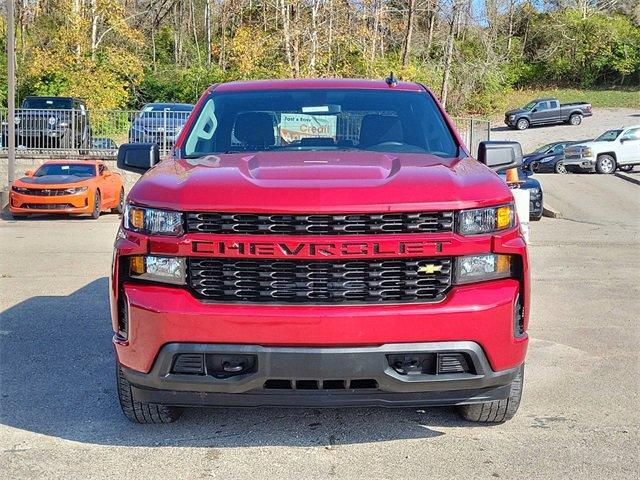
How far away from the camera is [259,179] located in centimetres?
425

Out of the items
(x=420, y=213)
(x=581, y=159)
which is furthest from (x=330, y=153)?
(x=581, y=159)

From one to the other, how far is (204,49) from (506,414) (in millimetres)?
54207

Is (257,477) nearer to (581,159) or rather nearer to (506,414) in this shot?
(506,414)

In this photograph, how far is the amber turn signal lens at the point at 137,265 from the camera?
4.20m

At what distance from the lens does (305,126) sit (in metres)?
5.56

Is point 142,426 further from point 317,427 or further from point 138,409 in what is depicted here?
point 317,427

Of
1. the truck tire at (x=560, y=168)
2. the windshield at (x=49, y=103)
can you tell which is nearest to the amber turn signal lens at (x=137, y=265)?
the windshield at (x=49, y=103)

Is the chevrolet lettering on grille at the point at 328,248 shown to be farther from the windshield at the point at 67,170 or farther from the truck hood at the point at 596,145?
the truck hood at the point at 596,145

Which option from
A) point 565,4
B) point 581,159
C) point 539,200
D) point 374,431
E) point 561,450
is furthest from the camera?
point 565,4

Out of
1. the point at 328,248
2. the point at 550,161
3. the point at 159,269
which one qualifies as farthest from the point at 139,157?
the point at 550,161

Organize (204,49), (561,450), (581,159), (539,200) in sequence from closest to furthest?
(561,450), (539,200), (581,159), (204,49)

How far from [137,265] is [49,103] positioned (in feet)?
84.1

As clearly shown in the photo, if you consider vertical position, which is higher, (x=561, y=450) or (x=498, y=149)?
(x=498, y=149)

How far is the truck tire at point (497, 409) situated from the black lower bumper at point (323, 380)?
35cm
